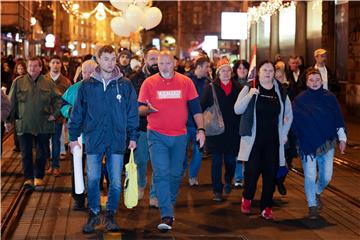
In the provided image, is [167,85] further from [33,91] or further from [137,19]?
[137,19]

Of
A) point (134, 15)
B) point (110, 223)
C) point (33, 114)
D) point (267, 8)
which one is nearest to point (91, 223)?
point (110, 223)

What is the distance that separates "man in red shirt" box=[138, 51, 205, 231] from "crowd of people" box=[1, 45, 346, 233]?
1 cm

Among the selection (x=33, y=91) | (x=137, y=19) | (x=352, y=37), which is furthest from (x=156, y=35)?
(x=33, y=91)

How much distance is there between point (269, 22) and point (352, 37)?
1724 centimetres

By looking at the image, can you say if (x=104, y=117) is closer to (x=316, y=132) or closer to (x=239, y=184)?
(x=316, y=132)

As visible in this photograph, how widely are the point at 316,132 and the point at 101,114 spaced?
278 cm

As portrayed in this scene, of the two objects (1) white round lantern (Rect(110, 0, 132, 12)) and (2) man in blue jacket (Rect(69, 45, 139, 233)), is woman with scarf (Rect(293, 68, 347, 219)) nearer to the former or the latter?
(2) man in blue jacket (Rect(69, 45, 139, 233))

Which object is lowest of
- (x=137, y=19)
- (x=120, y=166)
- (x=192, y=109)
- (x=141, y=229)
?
(x=141, y=229)

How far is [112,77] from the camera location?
8266 mm

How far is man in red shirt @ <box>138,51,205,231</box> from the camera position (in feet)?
28.6

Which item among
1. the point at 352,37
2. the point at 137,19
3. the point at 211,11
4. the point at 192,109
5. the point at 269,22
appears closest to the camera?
the point at 192,109

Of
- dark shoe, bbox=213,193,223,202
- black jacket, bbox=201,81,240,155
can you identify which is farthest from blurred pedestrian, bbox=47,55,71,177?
dark shoe, bbox=213,193,223,202

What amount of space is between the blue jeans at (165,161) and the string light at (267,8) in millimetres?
20062

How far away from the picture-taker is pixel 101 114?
819 cm
